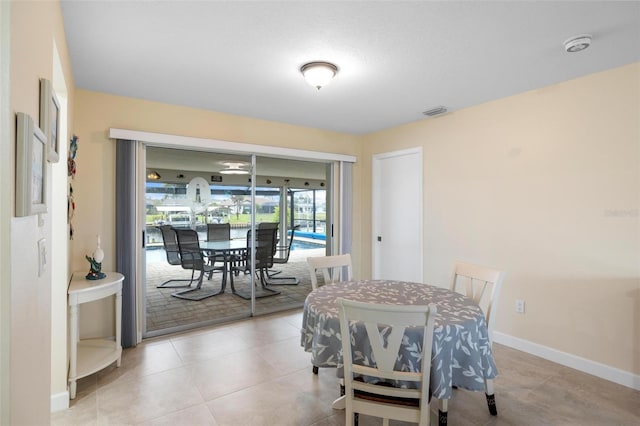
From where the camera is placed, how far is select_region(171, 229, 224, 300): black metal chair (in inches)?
158

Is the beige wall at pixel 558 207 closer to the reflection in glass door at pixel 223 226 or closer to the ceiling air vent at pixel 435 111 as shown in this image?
the ceiling air vent at pixel 435 111

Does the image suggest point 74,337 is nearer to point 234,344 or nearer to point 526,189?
point 234,344

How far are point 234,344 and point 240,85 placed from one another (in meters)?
2.49

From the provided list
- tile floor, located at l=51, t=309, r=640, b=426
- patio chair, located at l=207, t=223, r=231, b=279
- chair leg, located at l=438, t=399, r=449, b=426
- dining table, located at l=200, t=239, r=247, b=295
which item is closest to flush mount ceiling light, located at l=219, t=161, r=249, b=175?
patio chair, located at l=207, t=223, r=231, b=279

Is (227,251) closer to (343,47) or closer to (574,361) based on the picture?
(343,47)

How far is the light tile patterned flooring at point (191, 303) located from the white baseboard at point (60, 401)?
3.98ft

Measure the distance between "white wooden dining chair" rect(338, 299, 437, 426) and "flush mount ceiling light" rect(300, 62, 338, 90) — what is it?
1.77m

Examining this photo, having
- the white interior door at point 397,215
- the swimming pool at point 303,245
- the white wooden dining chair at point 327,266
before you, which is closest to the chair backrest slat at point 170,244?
the swimming pool at point 303,245

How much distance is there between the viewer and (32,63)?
1132mm

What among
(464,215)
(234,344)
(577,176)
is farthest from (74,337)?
(577,176)

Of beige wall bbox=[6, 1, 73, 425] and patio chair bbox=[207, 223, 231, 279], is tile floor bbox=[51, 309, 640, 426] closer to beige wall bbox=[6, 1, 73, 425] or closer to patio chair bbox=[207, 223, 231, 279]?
beige wall bbox=[6, 1, 73, 425]

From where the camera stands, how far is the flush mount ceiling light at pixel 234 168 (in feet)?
13.2

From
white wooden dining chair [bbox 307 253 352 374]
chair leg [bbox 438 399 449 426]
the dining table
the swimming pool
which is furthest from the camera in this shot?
the swimming pool

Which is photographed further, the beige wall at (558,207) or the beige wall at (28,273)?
the beige wall at (558,207)
